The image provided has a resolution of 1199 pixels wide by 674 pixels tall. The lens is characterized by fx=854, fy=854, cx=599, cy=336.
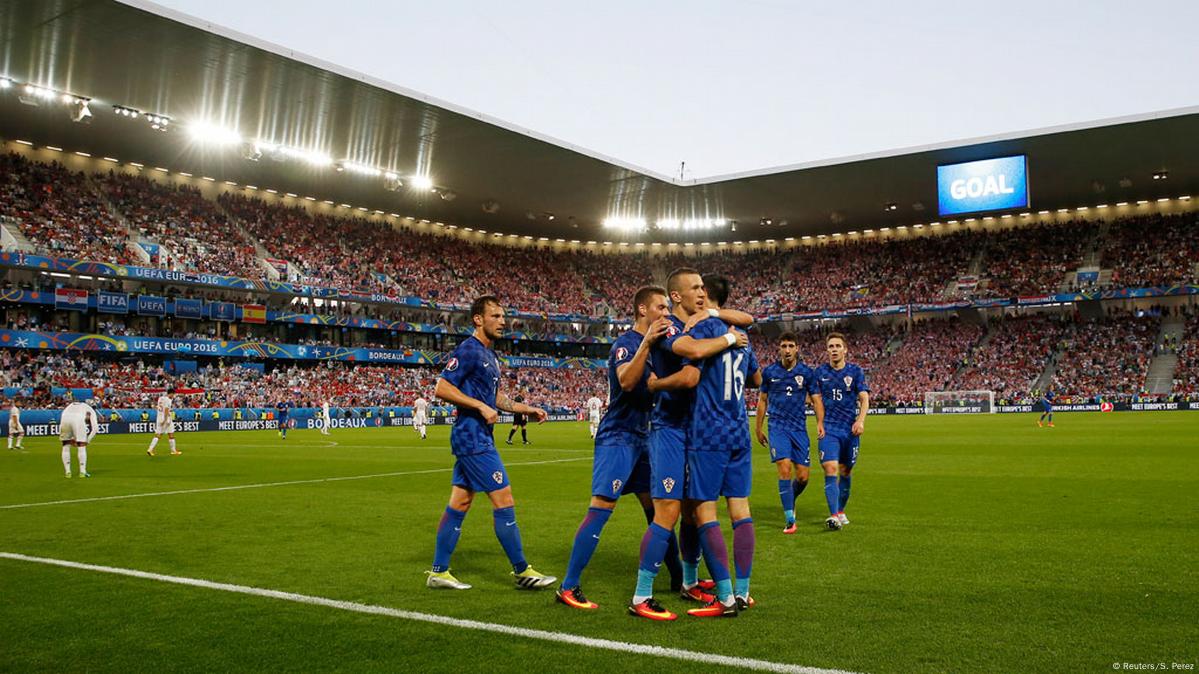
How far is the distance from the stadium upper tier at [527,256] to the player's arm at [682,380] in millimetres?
45967

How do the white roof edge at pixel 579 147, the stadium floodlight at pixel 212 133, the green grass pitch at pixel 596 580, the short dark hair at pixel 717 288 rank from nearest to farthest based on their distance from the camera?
the green grass pitch at pixel 596 580
the short dark hair at pixel 717 288
the white roof edge at pixel 579 147
the stadium floodlight at pixel 212 133

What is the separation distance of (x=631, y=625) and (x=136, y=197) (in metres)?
53.0

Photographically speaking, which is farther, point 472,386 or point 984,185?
point 984,185

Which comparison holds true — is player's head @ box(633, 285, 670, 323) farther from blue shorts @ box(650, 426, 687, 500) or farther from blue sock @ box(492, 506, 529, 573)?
blue sock @ box(492, 506, 529, 573)

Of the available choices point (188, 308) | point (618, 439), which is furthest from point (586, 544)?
point (188, 308)

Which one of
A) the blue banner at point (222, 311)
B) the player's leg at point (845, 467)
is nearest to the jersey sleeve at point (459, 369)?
the player's leg at point (845, 467)

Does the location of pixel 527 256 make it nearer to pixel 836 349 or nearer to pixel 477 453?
pixel 836 349

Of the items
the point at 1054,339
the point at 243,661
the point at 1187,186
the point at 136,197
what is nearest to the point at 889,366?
the point at 1054,339

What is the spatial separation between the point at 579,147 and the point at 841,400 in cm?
3875

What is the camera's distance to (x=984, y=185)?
156 feet

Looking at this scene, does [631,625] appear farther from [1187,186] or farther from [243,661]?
[1187,186]

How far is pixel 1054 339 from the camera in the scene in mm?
58906

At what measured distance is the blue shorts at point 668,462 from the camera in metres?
6.06

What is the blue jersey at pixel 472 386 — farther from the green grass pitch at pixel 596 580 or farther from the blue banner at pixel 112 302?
the blue banner at pixel 112 302
